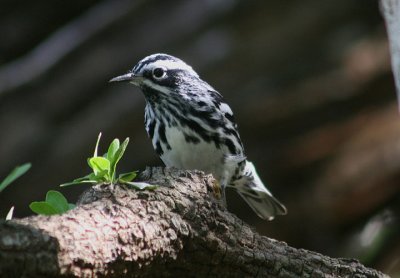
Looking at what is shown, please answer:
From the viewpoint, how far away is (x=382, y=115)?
701 centimetres

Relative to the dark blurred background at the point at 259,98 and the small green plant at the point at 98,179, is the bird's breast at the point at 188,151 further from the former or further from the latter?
the dark blurred background at the point at 259,98

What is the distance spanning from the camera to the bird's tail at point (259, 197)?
526 cm

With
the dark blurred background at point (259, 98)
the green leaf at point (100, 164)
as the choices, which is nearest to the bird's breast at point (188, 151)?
the green leaf at point (100, 164)

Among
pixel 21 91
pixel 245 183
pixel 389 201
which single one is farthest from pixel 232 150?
pixel 21 91

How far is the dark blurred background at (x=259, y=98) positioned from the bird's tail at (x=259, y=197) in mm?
1716

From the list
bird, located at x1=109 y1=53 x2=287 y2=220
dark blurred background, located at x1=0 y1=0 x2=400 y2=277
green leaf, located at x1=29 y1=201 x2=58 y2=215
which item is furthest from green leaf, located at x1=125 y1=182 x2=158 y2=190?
dark blurred background, located at x1=0 y1=0 x2=400 y2=277

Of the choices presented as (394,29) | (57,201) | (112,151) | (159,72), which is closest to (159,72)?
(159,72)

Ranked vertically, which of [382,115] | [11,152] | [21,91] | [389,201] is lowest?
[389,201]

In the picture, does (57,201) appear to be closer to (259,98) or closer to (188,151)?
(188,151)

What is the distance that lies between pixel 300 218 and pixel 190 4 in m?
2.32

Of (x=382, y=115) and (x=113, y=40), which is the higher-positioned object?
(x=113, y=40)

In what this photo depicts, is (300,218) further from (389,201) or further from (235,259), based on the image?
(235,259)

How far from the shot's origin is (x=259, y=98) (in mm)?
7246

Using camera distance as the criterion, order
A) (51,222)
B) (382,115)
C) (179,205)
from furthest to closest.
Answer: (382,115) → (179,205) → (51,222)
